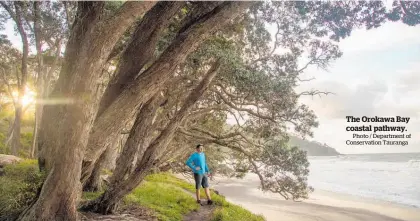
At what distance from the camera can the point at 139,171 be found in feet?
29.1

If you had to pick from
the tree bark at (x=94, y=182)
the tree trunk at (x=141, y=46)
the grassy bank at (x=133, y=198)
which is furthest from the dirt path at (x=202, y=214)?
the tree trunk at (x=141, y=46)

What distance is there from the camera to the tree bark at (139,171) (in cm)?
891

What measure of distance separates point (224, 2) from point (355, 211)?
70.7 ft

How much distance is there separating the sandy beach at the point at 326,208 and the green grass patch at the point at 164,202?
308 inches

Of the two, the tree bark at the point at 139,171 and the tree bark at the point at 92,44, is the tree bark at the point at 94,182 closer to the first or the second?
the tree bark at the point at 139,171

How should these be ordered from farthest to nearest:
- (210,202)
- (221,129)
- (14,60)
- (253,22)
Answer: (14,60) < (221,129) < (210,202) < (253,22)

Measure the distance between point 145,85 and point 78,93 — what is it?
148 centimetres

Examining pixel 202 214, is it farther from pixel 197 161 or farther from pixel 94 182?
pixel 94 182

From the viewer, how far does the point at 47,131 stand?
1029 cm

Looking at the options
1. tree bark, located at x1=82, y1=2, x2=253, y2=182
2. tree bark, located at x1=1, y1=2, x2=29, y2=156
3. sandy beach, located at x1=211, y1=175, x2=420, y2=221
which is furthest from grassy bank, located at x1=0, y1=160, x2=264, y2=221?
sandy beach, located at x1=211, y1=175, x2=420, y2=221

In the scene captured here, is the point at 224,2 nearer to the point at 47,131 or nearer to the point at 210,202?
the point at 47,131

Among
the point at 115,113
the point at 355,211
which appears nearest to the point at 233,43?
the point at 115,113

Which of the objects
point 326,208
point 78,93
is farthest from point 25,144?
point 78,93

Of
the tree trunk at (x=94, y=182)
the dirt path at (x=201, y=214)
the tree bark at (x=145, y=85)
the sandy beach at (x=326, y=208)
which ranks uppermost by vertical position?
the tree bark at (x=145, y=85)
